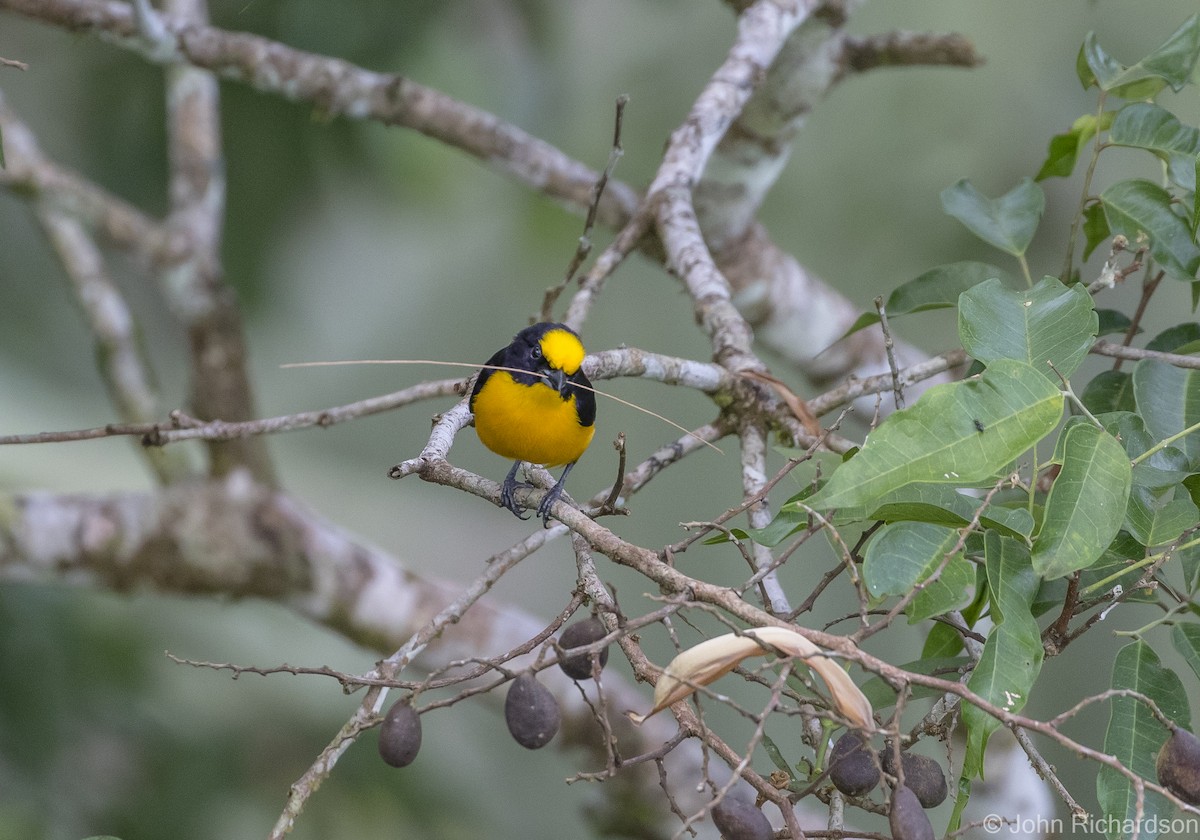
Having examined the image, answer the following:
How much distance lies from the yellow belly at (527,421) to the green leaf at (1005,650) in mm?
509

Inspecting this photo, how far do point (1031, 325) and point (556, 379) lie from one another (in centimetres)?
47

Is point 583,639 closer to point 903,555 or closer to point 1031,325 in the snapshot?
point 903,555

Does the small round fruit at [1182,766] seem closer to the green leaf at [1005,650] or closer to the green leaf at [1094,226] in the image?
the green leaf at [1005,650]

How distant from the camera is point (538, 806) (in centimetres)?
275

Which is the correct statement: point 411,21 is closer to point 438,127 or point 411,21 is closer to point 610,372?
point 438,127

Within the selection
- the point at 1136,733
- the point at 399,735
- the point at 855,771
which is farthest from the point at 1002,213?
the point at 399,735

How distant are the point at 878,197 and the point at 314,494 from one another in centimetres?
176

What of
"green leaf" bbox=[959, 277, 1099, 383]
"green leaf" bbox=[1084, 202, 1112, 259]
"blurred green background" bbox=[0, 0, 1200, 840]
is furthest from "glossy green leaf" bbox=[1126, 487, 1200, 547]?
"blurred green background" bbox=[0, 0, 1200, 840]

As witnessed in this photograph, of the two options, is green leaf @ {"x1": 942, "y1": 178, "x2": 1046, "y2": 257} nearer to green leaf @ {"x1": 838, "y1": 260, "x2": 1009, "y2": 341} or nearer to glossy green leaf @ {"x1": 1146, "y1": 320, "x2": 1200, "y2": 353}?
green leaf @ {"x1": 838, "y1": 260, "x2": 1009, "y2": 341}

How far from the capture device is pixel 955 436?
2.07 ft

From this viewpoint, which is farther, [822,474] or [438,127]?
[438,127]

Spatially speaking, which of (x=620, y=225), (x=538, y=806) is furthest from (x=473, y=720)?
(x=620, y=225)

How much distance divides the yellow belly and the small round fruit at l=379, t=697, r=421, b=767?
1.33 feet

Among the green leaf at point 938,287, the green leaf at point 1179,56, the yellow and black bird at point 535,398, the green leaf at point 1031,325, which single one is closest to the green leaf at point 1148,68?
the green leaf at point 1179,56
